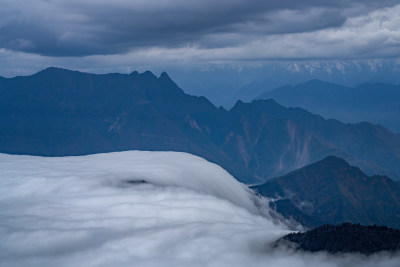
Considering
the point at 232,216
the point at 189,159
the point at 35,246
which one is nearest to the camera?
the point at 35,246

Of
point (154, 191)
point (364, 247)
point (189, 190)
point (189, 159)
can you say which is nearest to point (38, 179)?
point (154, 191)

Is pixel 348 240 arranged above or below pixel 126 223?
above

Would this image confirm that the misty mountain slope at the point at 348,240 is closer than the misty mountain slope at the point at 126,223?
No

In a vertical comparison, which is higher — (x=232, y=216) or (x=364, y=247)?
(x=364, y=247)

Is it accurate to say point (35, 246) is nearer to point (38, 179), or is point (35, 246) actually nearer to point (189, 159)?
point (38, 179)

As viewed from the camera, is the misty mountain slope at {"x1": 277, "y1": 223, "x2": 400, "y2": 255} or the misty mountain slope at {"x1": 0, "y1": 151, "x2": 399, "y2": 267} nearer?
the misty mountain slope at {"x1": 0, "y1": 151, "x2": 399, "y2": 267}

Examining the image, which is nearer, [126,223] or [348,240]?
[348,240]

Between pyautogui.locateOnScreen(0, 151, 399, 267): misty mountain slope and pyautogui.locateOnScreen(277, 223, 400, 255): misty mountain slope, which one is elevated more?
pyautogui.locateOnScreen(277, 223, 400, 255): misty mountain slope

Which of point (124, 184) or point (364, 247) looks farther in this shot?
point (124, 184)

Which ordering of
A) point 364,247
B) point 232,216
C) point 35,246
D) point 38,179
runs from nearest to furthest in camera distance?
point 364,247, point 35,246, point 232,216, point 38,179

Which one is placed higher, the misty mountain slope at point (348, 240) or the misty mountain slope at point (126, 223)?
the misty mountain slope at point (348, 240)
